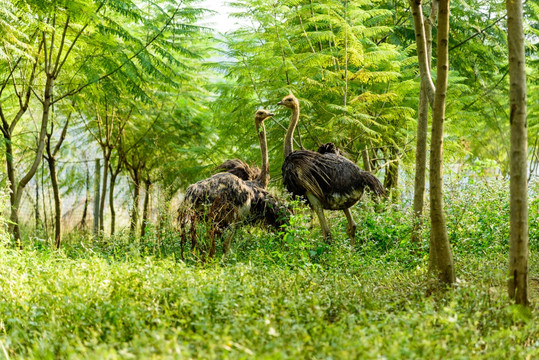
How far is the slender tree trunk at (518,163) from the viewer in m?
4.60

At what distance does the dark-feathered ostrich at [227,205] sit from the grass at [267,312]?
100 cm

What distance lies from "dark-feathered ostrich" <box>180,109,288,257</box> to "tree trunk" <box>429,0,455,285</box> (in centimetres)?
307

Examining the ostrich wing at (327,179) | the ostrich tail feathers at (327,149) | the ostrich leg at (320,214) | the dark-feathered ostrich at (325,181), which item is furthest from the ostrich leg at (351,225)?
the ostrich tail feathers at (327,149)

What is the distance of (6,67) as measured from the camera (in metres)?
9.56

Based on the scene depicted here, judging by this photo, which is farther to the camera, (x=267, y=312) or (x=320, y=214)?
(x=320, y=214)

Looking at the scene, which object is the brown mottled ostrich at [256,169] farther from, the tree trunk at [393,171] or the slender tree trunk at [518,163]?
the slender tree trunk at [518,163]

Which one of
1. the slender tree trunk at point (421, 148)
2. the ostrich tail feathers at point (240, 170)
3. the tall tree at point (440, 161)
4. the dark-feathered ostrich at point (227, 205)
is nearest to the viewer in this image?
the tall tree at point (440, 161)

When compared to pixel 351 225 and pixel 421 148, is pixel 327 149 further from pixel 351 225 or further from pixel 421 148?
pixel 421 148

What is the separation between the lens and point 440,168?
530 centimetres

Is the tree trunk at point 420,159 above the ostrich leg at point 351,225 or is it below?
above

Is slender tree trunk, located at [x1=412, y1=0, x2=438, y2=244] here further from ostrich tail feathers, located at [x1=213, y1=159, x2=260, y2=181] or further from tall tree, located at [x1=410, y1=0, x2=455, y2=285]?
ostrich tail feathers, located at [x1=213, y1=159, x2=260, y2=181]

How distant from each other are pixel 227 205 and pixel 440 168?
3.43m

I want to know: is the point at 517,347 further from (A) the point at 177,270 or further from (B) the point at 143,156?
(B) the point at 143,156

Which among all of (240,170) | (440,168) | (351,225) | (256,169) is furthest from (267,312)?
(256,169)
